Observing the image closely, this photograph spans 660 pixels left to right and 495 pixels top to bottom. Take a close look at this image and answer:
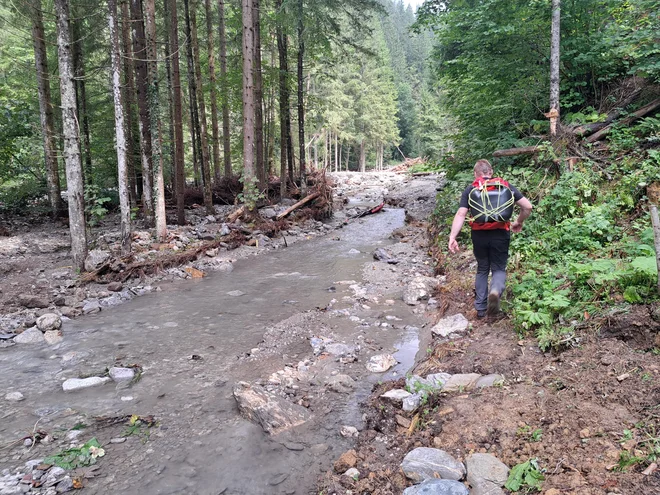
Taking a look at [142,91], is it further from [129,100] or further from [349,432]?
[349,432]

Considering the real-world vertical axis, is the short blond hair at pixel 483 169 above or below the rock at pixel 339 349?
above

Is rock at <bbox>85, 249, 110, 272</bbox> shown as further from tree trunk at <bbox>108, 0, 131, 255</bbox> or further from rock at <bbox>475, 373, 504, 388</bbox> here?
rock at <bbox>475, 373, 504, 388</bbox>

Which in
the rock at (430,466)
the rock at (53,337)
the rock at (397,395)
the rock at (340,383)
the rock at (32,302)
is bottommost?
the rock at (340,383)

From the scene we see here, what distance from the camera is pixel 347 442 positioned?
399cm

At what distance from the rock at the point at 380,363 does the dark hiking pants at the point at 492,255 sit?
5.35ft

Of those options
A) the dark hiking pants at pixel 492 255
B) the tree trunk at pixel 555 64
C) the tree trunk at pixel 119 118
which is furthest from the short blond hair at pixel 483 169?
the tree trunk at pixel 119 118

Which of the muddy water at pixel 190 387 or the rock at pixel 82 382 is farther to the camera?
the rock at pixel 82 382

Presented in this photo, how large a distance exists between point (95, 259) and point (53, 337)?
378cm

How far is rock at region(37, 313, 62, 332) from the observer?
6.95 m

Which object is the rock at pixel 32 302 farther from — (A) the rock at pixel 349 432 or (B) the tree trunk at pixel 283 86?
(B) the tree trunk at pixel 283 86

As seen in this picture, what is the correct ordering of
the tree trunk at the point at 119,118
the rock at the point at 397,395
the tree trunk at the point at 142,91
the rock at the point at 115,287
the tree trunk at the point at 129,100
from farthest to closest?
the tree trunk at the point at 129,100 → the tree trunk at the point at 142,91 → the tree trunk at the point at 119,118 → the rock at the point at 115,287 → the rock at the point at 397,395

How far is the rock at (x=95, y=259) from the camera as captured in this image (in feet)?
32.3

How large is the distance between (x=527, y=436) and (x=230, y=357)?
13.4 ft

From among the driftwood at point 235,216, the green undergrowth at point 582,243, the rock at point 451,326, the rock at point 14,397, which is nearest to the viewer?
the green undergrowth at point 582,243
